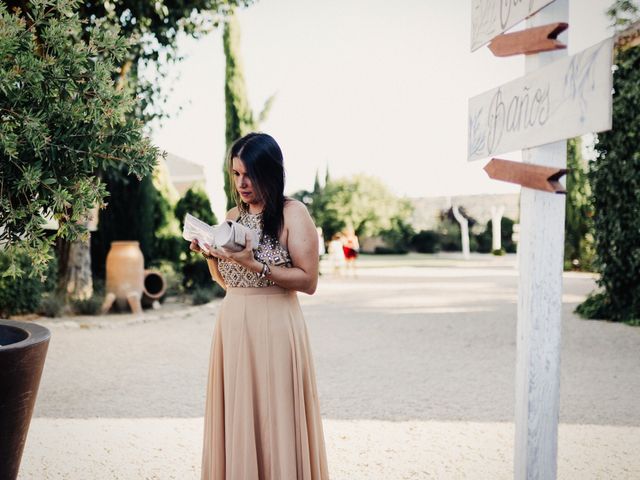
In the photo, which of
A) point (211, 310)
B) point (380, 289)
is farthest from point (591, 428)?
point (380, 289)

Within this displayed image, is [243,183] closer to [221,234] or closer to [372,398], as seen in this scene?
[221,234]

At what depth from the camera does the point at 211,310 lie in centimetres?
1160

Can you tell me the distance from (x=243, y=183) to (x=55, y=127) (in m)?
0.85

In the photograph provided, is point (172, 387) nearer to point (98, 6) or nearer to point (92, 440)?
point (92, 440)

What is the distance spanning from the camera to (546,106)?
203 cm

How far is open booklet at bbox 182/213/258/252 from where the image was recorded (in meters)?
2.38

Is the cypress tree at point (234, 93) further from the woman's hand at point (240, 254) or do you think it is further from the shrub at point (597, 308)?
the woman's hand at point (240, 254)

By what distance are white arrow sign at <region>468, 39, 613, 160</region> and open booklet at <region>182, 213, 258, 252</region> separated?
1.05 m

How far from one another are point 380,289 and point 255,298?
42.9ft

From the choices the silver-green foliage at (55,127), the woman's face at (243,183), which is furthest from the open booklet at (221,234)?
the silver-green foliage at (55,127)

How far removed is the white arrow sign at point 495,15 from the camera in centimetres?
216

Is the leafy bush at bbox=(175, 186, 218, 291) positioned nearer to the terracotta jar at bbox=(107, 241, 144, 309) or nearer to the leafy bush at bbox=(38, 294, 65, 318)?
the terracotta jar at bbox=(107, 241, 144, 309)

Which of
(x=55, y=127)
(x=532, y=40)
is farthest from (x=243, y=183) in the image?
(x=532, y=40)

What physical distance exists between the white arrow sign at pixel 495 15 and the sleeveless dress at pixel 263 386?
4.20 ft
